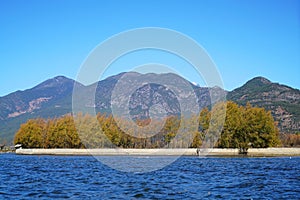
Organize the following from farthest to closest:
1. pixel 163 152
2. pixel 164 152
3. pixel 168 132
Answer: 1. pixel 168 132
2. pixel 164 152
3. pixel 163 152

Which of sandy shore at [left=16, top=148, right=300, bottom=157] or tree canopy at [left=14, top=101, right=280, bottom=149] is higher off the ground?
tree canopy at [left=14, top=101, right=280, bottom=149]

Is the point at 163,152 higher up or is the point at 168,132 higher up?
the point at 168,132

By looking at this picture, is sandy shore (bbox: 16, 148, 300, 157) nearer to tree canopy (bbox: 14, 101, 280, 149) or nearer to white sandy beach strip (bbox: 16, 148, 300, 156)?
white sandy beach strip (bbox: 16, 148, 300, 156)

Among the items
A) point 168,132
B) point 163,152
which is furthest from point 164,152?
point 168,132

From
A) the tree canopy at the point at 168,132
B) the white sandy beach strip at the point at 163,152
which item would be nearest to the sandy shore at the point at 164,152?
the white sandy beach strip at the point at 163,152

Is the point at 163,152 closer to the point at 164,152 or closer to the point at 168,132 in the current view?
the point at 164,152

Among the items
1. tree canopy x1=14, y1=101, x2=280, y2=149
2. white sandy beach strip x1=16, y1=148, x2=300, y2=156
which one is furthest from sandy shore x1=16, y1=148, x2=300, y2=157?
tree canopy x1=14, y1=101, x2=280, y2=149

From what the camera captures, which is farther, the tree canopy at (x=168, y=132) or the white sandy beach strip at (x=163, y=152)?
the tree canopy at (x=168, y=132)

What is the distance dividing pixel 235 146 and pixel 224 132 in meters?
4.80

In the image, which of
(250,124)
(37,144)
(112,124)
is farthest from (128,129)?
(250,124)

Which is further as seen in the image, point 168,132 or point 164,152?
point 168,132

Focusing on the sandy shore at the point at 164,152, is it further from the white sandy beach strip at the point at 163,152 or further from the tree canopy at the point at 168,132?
the tree canopy at the point at 168,132

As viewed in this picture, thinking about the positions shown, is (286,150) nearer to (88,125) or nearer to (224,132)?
(224,132)

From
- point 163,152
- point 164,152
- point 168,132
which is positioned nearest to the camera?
point 163,152
